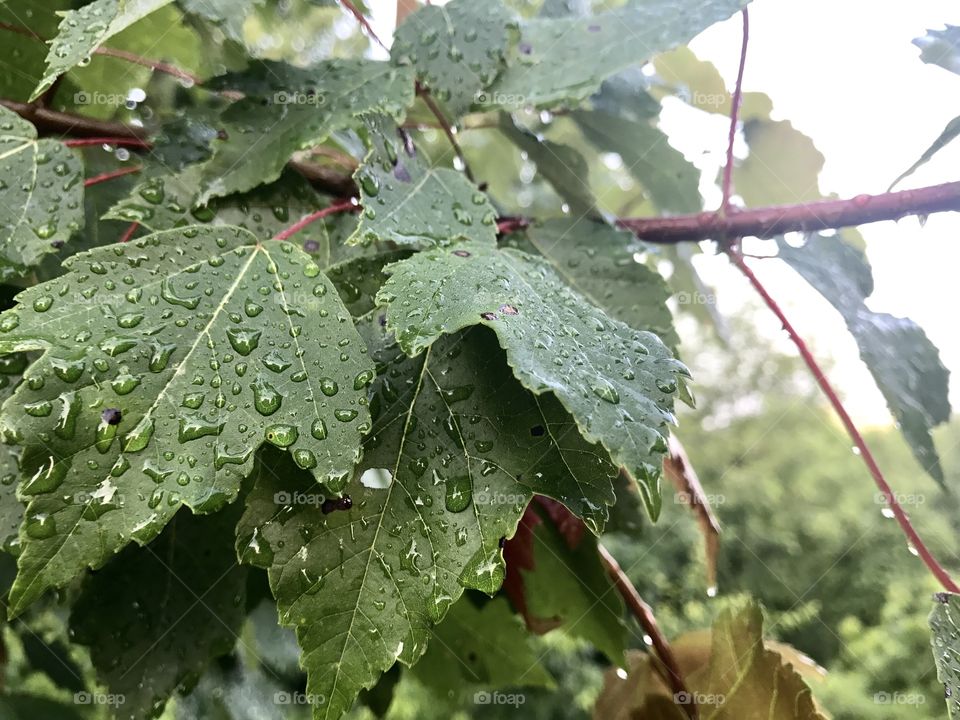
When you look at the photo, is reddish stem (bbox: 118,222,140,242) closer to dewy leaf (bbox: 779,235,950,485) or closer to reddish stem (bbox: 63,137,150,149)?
reddish stem (bbox: 63,137,150,149)

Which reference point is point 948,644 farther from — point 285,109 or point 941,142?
point 285,109

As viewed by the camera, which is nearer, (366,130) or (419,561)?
(419,561)

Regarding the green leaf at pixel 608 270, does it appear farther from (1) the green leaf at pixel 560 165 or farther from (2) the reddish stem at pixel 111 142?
(2) the reddish stem at pixel 111 142

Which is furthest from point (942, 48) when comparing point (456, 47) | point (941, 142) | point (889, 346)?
point (456, 47)

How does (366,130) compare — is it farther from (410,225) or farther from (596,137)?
(596,137)

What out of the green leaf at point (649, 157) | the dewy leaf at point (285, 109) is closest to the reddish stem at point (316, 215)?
the dewy leaf at point (285, 109)

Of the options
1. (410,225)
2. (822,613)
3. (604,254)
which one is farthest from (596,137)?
(822,613)
